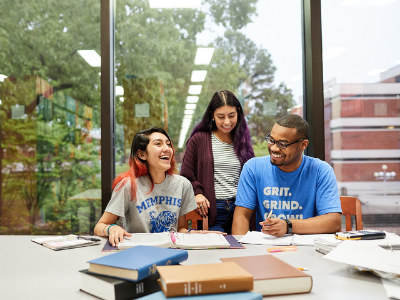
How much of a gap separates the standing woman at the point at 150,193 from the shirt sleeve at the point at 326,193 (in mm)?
748

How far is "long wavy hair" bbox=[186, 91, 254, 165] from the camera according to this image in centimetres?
233

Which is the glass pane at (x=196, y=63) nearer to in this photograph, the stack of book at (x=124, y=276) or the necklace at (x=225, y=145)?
the necklace at (x=225, y=145)

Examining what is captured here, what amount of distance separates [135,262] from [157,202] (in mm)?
994

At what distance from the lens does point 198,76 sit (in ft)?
10.4

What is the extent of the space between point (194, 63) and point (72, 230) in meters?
2.08

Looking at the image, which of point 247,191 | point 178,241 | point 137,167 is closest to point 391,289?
point 178,241

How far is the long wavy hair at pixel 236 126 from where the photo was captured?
7.66 ft

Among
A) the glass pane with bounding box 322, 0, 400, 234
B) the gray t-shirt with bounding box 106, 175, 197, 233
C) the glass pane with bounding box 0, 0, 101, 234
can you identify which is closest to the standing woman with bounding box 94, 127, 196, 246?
the gray t-shirt with bounding box 106, 175, 197, 233

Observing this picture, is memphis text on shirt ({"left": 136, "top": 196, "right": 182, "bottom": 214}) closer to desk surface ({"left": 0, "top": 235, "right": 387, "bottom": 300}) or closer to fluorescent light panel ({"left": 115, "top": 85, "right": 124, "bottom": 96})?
desk surface ({"left": 0, "top": 235, "right": 387, "bottom": 300})

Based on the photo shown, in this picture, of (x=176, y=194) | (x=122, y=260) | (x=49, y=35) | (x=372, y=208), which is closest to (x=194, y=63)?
(x=49, y=35)

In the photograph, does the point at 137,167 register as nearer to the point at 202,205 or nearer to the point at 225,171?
the point at 202,205

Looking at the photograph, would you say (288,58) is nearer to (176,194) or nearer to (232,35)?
(232,35)

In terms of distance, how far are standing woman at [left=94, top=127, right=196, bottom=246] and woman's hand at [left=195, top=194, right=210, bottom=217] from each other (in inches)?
4.2

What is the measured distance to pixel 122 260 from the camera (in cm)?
90
